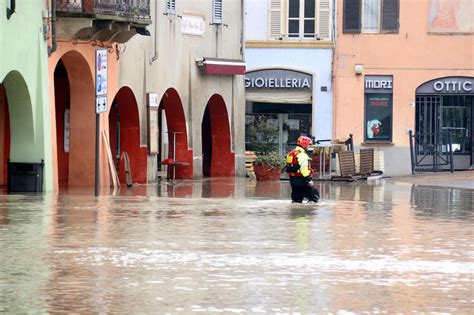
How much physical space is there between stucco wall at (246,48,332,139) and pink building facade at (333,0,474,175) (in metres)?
0.30

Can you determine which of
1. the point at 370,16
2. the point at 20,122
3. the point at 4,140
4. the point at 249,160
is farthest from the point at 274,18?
the point at 20,122

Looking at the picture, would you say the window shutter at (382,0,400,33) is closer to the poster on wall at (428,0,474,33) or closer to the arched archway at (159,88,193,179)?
the poster on wall at (428,0,474,33)

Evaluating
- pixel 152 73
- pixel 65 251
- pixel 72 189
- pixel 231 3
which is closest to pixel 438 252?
pixel 65 251

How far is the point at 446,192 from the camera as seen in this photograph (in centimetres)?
3086

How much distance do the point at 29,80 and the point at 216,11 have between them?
13.6 metres

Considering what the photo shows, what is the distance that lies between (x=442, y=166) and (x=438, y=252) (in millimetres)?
31780

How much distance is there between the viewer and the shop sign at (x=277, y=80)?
47312 millimetres

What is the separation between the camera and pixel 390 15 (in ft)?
155

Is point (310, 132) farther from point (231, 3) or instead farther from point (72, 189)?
point (72, 189)

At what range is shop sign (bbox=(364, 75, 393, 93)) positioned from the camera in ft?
155

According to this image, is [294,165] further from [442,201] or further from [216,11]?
[216,11]

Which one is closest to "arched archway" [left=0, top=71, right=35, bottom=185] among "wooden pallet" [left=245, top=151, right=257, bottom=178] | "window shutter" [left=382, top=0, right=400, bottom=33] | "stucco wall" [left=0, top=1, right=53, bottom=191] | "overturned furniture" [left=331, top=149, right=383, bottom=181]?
"stucco wall" [left=0, top=1, right=53, bottom=191]

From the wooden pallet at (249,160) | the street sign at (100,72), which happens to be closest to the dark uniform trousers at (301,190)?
the street sign at (100,72)

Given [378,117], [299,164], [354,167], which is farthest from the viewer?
[378,117]
